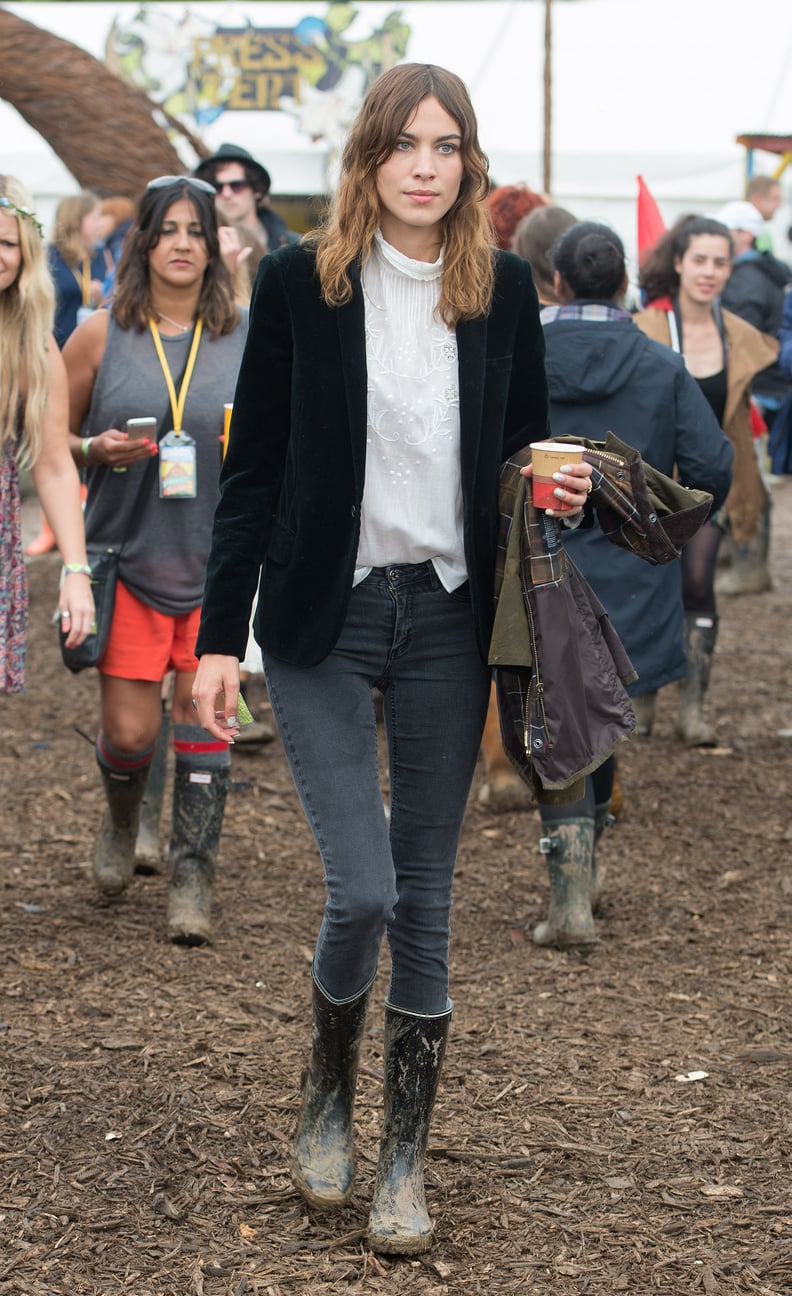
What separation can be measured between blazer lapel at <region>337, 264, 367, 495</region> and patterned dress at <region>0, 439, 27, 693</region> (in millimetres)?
1824

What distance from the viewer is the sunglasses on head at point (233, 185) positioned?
7.59 m

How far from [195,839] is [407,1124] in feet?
6.35

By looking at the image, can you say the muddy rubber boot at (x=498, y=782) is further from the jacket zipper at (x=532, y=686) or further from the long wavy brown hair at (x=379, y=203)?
the long wavy brown hair at (x=379, y=203)

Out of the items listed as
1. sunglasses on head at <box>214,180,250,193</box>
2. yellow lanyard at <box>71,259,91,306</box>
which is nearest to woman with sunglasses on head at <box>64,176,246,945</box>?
sunglasses on head at <box>214,180,250,193</box>

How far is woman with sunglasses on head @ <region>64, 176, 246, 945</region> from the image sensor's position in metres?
4.85

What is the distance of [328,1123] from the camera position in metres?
3.24

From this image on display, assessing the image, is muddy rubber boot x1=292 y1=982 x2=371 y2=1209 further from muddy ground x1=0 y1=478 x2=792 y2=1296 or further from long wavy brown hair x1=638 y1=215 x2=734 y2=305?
long wavy brown hair x1=638 y1=215 x2=734 y2=305

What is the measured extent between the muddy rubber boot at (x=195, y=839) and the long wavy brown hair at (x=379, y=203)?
233 centimetres

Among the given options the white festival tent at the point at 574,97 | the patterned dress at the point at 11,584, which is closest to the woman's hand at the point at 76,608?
the patterned dress at the point at 11,584

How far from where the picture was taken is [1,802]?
21.6ft

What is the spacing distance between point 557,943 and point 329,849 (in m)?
2.21

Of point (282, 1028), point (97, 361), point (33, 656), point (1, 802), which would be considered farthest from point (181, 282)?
point (33, 656)

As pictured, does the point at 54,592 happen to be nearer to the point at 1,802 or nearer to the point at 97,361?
the point at 1,802

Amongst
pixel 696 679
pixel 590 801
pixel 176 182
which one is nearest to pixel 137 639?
pixel 176 182
